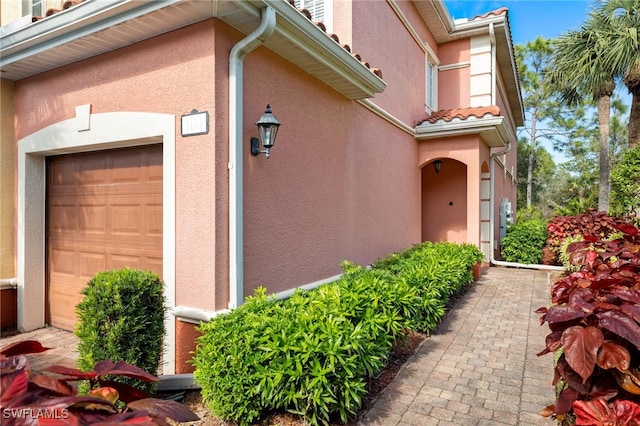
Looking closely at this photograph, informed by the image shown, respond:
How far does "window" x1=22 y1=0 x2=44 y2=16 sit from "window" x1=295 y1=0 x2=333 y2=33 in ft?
13.8

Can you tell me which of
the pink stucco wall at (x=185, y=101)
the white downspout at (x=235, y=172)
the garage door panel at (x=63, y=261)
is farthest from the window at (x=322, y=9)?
the garage door panel at (x=63, y=261)

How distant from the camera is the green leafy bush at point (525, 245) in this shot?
1150 cm

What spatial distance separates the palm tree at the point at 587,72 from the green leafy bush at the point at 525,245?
521cm

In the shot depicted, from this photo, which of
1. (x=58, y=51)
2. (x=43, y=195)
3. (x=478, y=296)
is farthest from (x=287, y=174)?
(x=478, y=296)

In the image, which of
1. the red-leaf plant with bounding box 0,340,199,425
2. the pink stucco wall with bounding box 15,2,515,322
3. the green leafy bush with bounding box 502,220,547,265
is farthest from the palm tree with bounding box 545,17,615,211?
the red-leaf plant with bounding box 0,340,199,425

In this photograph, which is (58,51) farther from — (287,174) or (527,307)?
(527,307)

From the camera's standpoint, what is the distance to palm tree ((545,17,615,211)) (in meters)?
13.4

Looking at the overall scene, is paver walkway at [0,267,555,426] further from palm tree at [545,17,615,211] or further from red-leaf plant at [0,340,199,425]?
palm tree at [545,17,615,211]

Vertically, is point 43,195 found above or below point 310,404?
above

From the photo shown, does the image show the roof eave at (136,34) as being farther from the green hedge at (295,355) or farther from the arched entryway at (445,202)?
the arched entryway at (445,202)

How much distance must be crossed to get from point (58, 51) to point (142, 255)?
109 inches

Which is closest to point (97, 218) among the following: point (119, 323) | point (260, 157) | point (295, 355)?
point (119, 323)

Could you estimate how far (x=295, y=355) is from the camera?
3.17m

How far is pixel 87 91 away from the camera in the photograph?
5016mm
